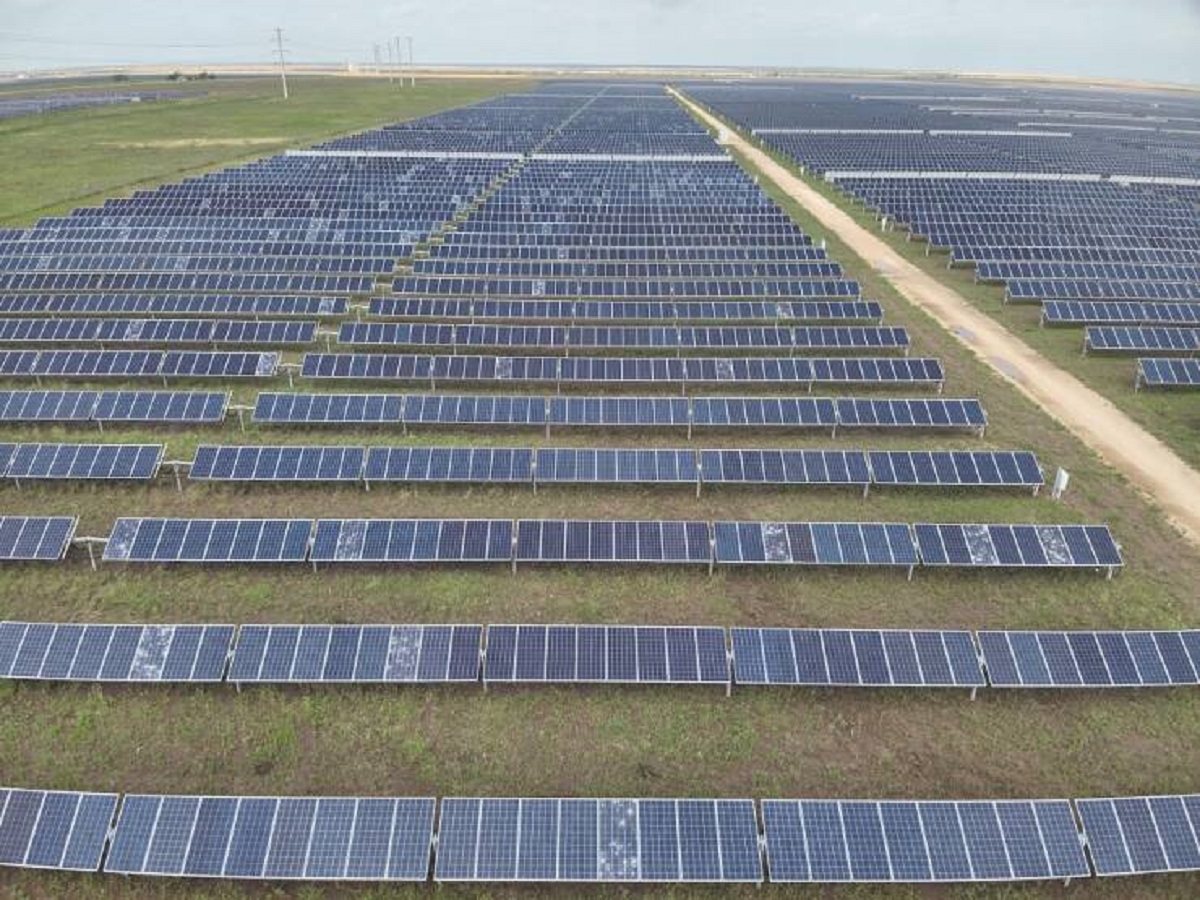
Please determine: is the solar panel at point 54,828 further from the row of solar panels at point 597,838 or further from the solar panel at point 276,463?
the solar panel at point 276,463

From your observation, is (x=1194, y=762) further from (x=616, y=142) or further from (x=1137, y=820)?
(x=616, y=142)

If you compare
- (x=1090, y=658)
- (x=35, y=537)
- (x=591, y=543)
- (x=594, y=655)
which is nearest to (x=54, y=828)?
(x=35, y=537)

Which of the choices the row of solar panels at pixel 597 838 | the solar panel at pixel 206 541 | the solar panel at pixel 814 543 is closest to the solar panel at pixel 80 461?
the solar panel at pixel 206 541

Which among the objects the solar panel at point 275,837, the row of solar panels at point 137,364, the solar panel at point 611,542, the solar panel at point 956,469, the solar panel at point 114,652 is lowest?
the solar panel at point 275,837

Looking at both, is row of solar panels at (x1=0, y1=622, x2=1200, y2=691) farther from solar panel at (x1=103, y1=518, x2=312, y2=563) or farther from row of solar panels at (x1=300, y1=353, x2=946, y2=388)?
row of solar panels at (x1=300, y1=353, x2=946, y2=388)

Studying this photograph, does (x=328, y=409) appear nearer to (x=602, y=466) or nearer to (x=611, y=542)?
(x=602, y=466)

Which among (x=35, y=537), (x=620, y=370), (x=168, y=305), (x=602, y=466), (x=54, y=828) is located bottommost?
(x=54, y=828)
